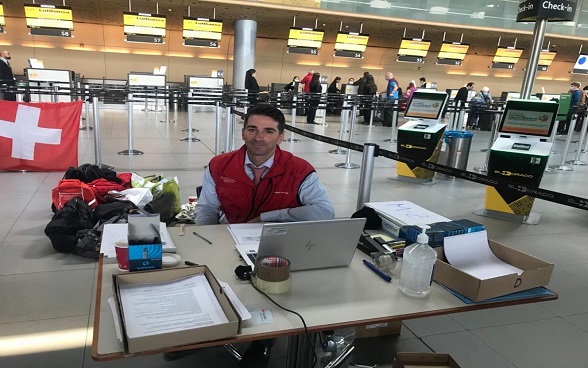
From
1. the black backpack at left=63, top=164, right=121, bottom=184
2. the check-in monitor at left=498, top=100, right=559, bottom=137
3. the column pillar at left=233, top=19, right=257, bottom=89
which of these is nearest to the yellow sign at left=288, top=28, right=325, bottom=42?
the column pillar at left=233, top=19, right=257, bottom=89

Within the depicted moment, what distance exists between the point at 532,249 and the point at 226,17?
12946 millimetres

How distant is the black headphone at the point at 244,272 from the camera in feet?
5.24

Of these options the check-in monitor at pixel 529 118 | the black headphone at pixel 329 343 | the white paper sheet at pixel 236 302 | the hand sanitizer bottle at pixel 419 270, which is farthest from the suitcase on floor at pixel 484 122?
the white paper sheet at pixel 236 302

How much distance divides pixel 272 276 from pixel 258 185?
3.47 feet

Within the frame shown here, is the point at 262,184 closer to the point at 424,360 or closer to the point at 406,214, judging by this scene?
the point at 406,214

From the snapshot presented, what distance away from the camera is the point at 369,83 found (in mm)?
14586

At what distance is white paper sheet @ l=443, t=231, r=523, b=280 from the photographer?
178 centimetres

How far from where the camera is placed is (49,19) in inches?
498

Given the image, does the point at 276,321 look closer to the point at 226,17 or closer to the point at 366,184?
the point at 366,184

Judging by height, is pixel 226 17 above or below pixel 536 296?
above

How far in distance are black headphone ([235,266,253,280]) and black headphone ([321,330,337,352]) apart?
84 centimetres

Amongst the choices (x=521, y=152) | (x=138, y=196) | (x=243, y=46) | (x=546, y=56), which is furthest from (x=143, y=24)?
(x=546, y=56)

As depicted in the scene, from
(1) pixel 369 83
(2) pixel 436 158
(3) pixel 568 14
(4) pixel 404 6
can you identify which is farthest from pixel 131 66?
(3) pixel 568 14

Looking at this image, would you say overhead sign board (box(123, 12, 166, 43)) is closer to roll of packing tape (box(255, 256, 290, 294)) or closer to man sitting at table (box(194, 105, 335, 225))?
man sitting at table (box(194, 105, 335, 225))
